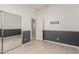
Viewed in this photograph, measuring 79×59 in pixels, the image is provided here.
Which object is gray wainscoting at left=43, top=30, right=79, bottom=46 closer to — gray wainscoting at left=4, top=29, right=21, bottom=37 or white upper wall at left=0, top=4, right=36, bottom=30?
white upper wall at left=0, top=4, right=36, bottom=30

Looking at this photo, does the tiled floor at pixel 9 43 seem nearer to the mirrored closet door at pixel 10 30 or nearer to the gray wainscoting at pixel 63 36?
the mirrored closet door at pixel 10 30

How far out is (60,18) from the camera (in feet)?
13.5

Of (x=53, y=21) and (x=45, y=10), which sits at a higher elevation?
(x=45, y=10)

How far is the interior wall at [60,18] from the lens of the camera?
3873mm

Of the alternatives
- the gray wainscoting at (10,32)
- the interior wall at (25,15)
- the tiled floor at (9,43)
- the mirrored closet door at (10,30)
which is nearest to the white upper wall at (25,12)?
the interior wall at (25,15)

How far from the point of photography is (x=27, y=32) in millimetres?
4570

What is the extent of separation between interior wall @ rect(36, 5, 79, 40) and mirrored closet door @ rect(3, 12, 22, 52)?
1218 millimetres

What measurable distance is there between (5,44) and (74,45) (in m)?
2.95

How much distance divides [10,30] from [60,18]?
2349 mm

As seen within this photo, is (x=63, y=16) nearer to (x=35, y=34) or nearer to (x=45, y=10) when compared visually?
(x=45, y=10)

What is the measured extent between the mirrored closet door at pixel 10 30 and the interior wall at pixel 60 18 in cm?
122

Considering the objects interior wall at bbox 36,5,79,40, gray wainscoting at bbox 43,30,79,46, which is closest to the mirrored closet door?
interior wall at bbox 36,5,79,40

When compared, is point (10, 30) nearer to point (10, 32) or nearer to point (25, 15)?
point (10, 32)
